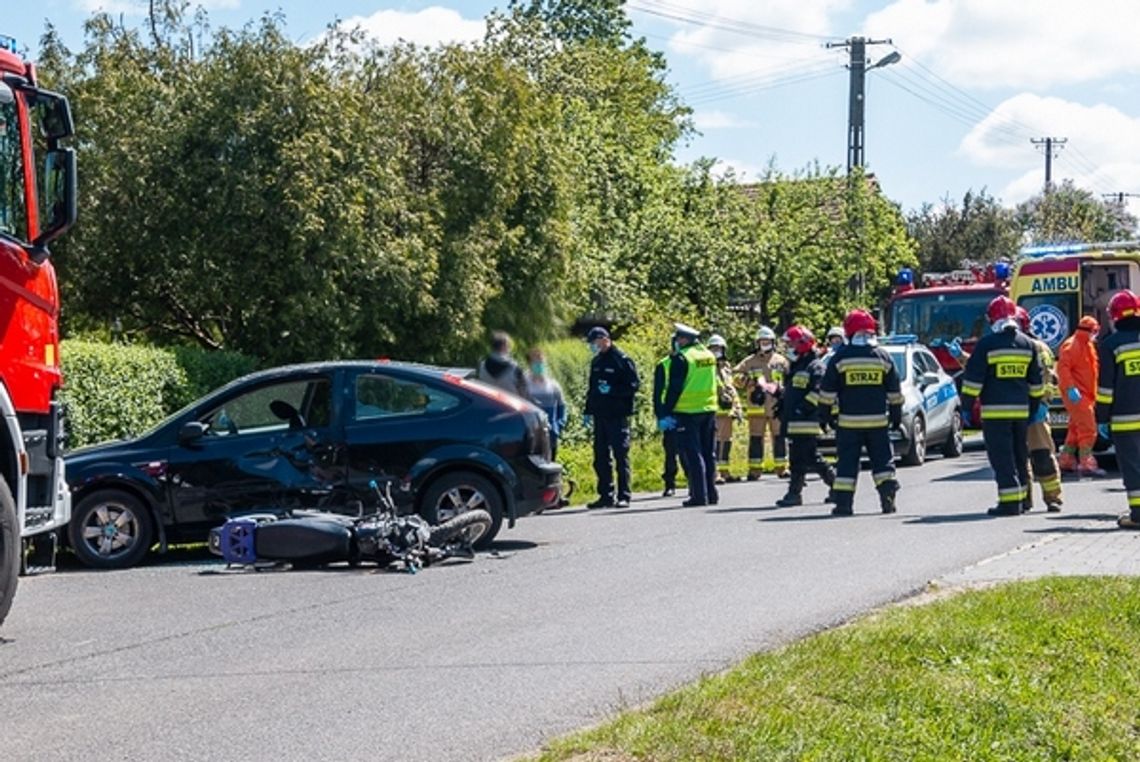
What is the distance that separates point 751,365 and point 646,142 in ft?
93.8

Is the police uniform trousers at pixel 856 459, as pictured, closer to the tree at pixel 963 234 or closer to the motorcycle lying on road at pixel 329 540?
the motorcycle lying on road at pixel 329 540

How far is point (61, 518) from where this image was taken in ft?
32.3

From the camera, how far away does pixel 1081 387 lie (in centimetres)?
1969

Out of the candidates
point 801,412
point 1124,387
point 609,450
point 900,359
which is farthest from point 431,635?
point 900,359

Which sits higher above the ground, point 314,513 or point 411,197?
point 411,197

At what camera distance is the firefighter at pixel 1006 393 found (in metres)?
15.5

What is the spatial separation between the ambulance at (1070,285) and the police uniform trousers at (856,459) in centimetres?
875

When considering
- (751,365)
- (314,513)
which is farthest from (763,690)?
(751,365)

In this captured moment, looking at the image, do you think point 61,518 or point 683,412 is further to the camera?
point 683,412

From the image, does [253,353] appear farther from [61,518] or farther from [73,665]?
[73,665]

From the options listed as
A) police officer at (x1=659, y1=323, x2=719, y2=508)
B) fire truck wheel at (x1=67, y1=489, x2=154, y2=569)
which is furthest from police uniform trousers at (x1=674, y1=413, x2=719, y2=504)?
fire truck wheel at (x1=67, y1=489, x2=154, y2=569)

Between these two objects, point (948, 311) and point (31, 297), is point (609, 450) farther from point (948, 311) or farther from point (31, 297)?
point (948, 311)

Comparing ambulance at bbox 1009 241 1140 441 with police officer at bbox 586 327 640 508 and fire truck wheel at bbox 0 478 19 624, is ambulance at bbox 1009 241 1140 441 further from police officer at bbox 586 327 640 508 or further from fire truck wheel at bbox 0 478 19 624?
fire truck wheel at bbox 0 478 19 624

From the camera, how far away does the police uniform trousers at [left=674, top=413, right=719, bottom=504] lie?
1758 cm
